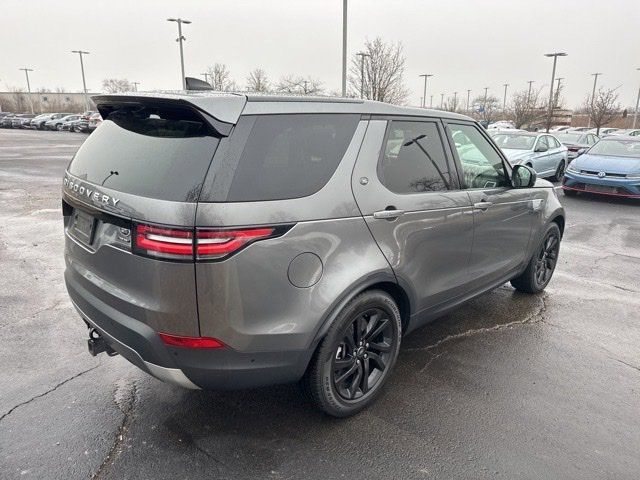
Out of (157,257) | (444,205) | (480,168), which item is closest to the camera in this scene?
(157,257)

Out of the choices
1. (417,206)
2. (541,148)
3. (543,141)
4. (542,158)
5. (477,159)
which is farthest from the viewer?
(543,141)

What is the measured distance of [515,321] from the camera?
4.25 metres

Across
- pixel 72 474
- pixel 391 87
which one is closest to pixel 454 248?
pixel 72 474

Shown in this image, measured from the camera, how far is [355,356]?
2.80 metres

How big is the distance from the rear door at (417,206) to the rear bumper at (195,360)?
2.86ft

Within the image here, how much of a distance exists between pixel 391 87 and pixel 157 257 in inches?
960

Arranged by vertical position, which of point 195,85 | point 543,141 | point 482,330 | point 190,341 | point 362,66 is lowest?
point 482,330

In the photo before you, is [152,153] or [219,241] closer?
[219,241]

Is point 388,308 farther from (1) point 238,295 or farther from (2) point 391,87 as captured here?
(2) point 391,87

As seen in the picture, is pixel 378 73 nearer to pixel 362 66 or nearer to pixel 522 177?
pixel 362 66

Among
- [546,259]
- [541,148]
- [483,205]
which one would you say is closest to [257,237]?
[483,205]

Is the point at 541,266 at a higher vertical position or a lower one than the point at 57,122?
lower

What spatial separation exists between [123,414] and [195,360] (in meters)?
0.94

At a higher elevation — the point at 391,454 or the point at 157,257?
the point at 157,257
